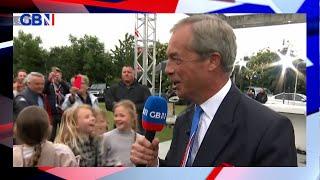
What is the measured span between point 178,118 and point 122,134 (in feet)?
1.07

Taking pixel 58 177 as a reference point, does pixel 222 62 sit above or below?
above

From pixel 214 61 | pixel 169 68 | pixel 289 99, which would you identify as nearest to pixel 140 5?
pixel 169 68

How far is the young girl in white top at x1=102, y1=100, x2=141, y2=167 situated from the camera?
7.79 feet

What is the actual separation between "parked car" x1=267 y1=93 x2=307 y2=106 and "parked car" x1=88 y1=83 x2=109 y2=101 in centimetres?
91

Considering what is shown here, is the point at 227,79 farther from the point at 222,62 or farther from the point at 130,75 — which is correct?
the point at 130,75

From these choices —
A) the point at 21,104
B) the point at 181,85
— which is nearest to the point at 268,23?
the point at 181,85

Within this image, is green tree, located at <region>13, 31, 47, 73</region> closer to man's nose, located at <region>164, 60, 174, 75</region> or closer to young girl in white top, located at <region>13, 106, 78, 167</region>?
young girl in white top, located at <region>13, 106, 78, 167</region>

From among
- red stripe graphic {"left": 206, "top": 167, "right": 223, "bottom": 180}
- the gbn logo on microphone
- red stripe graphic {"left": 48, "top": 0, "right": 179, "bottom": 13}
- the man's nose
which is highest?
red stripe graphic {"left": 48, "top": 0, "right": 179, "bottom": 13}

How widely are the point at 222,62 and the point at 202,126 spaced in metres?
0.37

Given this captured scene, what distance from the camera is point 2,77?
2.34 m

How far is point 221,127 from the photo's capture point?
2283 millimetres

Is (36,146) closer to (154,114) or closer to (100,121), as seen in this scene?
(100,121)

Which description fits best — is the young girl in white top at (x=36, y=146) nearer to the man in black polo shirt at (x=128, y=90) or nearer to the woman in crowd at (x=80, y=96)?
the woman in crowd at (x=80, y=96)

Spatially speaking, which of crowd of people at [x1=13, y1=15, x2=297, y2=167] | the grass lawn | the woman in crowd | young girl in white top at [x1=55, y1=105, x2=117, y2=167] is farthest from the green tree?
the grass lawn
